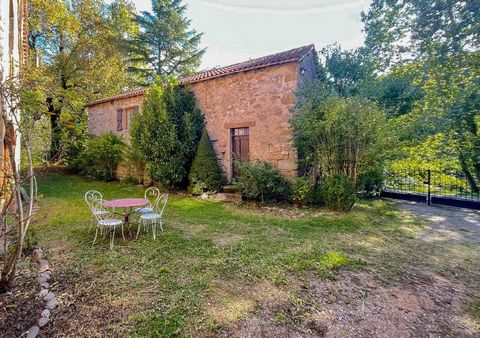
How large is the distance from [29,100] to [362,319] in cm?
388

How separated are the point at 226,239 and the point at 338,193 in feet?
11.1

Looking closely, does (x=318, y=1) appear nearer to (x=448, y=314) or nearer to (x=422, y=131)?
(x=422, y=131)

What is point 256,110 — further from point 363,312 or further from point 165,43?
point 165,43

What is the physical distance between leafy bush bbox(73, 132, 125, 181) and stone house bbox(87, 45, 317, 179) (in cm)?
477

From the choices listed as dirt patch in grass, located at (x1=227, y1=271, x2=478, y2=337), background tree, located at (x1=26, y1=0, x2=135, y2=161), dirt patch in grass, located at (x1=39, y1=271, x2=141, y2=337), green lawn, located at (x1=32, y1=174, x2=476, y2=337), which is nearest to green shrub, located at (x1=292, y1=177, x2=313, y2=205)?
green lawn, located at (x1=32, y1=174, x2=476, y2=337)

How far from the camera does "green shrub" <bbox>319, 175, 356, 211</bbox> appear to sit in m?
6.31

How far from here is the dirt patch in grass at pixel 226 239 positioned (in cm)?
428

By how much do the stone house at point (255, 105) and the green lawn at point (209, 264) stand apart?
2.47m

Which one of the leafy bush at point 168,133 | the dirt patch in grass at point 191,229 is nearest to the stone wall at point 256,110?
the leafy bush at point 168,133

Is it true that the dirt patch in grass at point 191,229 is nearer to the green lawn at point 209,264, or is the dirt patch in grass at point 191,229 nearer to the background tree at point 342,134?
the green lawn at point 209,264

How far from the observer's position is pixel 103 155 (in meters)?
11.5

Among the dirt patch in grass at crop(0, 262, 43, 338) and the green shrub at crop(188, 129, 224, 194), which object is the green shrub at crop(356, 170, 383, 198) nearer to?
the green shrub at crop(188, 129, 224, 194)

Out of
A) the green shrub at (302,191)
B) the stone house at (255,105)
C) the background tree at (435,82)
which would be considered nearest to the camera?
the green shrub at (302,191)

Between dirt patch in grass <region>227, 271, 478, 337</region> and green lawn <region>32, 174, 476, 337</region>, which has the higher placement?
green lawn <region>32, 174, 476, 337</region>
